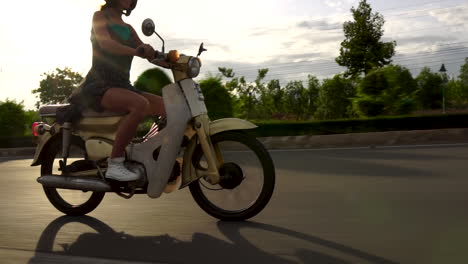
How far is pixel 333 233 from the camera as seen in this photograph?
4.90 meters

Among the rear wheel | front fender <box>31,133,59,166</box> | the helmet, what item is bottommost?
the rear wheel

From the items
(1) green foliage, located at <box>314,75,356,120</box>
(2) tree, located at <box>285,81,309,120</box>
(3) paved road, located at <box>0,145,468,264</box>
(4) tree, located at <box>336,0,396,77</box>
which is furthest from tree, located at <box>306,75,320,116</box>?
(3) paved road, located at <box>0,145,468,264</box>

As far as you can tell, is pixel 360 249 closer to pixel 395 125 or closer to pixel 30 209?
pixel 30 209

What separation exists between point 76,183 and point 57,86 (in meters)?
71.7

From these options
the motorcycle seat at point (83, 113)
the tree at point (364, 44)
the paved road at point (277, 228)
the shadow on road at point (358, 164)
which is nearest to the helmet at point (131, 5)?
the motorcycle seat at point (83, 113)

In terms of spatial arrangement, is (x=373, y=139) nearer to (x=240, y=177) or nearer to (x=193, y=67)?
(x=240, y=177)

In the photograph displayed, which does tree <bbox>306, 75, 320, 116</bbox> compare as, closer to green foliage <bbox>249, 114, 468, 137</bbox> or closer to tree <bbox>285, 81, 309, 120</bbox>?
tree <bbox>285, 81, 309, 120</bbox>

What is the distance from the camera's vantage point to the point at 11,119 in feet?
85.4

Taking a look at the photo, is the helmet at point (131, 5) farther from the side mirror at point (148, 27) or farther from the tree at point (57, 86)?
the tree at point (57, 86)

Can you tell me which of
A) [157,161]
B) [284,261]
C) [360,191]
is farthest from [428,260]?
[360,191]

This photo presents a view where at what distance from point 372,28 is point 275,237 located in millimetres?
41424

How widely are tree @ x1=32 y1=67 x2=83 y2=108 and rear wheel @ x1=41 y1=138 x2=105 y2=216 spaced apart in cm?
6978

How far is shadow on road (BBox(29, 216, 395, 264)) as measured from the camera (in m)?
4.10

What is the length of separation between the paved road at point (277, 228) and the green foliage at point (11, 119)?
1816cm
